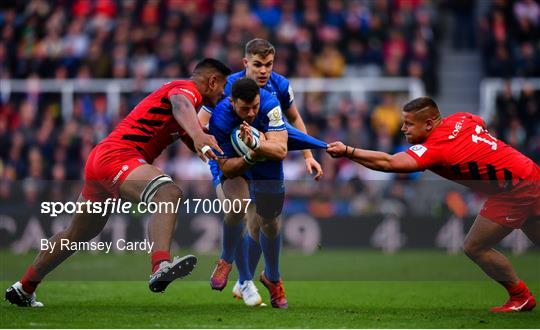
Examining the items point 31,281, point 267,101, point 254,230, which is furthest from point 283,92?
point 31,281

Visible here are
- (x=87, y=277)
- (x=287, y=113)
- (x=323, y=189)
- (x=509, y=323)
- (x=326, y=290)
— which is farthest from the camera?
(x=323, y=189)

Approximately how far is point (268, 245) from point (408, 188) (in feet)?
27.5

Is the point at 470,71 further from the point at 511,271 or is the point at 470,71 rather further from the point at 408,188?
the point at 511,271

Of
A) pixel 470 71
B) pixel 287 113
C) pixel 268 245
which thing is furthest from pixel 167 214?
pixel 470 71

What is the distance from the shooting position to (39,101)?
75.8 ft

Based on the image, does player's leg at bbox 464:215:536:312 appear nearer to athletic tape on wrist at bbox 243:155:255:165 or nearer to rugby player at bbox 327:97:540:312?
rugby player at bbox 327:97:540:312

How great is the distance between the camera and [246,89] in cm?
1048

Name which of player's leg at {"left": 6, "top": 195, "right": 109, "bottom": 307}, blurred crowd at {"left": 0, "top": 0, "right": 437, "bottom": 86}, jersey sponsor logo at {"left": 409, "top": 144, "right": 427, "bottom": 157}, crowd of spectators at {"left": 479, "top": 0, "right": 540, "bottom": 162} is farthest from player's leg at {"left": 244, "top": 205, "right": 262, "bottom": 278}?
blurred crowd at {"left": 0, "top": 0, "right": 437, "bottom": 86}

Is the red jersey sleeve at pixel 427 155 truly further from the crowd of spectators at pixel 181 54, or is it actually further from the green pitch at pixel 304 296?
the crowd of spectators at pixel 181 54

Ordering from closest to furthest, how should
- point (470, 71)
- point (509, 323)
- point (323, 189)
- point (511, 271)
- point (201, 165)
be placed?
point (509, 323), point (511, 271), point (323, 189), point (201, 165), point (470, 71)

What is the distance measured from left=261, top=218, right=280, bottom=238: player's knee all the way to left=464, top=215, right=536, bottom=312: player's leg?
1.86 metres

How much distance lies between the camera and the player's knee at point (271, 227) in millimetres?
11164

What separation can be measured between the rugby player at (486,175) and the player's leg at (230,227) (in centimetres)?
107

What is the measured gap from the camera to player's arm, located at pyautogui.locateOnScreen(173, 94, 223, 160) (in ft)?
32.0
